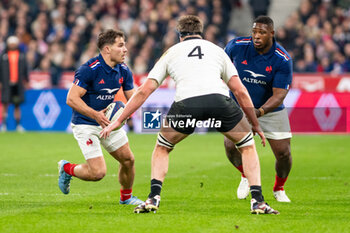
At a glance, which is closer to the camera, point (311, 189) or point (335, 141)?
point (311, 189)

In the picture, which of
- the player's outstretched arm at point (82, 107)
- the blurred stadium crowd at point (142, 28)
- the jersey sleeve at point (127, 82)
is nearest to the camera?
the player's outstretched arm at point (82, 107)

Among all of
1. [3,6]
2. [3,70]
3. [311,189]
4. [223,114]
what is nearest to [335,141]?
[311,189]

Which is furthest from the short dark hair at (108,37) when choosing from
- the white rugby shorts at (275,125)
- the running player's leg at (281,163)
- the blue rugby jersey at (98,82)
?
the running player's leg at (281,163)

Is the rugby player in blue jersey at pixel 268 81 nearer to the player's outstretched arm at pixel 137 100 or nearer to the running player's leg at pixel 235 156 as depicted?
the running player's leg at pixel 235 156

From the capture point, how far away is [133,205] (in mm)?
8758

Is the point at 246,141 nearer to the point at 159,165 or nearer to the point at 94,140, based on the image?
the point at 159,165

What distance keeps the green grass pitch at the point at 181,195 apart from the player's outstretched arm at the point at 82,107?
3.30ft

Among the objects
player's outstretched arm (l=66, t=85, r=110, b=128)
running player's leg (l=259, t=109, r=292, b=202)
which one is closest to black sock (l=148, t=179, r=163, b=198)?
player's outstretched arm (l=66, t=85, r=110, b=128)

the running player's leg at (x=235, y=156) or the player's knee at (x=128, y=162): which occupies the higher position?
the player's knee at (x=128, y=162)

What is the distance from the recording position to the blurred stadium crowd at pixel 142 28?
73.4 feet

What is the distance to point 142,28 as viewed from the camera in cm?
2475

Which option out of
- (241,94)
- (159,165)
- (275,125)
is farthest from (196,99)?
(275,125)

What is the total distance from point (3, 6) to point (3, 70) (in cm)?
702

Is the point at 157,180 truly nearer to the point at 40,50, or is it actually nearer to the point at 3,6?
the point at 40,50
